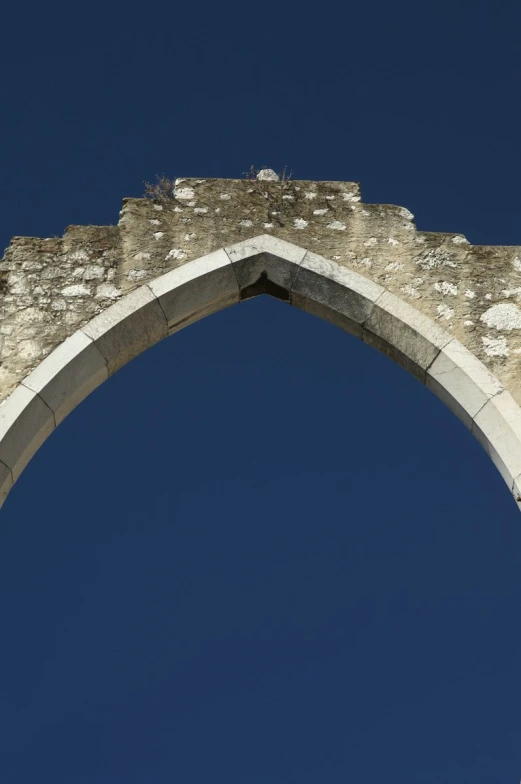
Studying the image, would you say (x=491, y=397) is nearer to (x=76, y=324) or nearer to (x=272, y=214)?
(x=272, y=214)

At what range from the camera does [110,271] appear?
25.9 ft

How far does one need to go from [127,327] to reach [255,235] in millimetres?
942

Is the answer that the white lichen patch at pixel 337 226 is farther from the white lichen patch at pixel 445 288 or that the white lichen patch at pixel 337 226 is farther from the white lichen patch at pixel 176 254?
the white lichen patch at pixel 176 254

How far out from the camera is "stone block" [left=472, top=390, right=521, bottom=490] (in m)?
7.24

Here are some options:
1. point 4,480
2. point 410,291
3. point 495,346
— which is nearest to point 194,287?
point 410,291

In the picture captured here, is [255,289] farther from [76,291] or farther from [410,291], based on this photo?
[76,291]

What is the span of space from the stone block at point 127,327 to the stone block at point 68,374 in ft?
0.19

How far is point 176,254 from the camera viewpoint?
7.99 m

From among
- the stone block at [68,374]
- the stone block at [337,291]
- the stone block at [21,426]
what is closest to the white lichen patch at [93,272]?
the stone block at [68,374]

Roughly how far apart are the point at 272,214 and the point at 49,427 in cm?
180

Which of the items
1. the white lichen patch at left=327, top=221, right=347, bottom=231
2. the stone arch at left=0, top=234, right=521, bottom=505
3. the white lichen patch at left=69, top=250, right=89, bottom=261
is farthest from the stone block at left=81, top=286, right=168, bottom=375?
the white lichen patch at left=327, top=221, right=347, bottom=231

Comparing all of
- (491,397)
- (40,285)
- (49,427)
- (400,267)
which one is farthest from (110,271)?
(491,397)

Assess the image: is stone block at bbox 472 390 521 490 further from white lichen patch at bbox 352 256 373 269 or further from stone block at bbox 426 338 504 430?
white lichen patch at bbox 352 256 373 269

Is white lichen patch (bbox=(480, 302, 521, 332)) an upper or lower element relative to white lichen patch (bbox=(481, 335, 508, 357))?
upper
